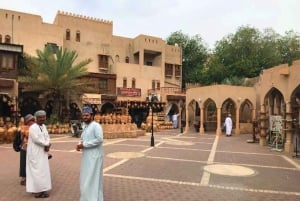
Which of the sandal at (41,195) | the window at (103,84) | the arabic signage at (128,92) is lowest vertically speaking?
the sandal at (41,195)

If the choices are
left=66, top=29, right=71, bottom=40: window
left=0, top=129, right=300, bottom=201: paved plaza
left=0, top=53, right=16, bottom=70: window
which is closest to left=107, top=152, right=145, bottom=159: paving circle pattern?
left=0, top=129, right=300, bottom=201: paved plaza

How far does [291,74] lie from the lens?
15633 mm

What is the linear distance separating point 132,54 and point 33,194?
113 feet

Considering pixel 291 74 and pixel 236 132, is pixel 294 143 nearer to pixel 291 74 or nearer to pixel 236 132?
pixel 291 74

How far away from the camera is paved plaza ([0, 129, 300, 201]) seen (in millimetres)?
7313

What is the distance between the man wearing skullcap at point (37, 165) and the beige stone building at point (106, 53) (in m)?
21.8

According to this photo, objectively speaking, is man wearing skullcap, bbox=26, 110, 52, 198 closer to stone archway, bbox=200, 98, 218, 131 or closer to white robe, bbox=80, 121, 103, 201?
white robe, bbox=80, 121, 103, 201

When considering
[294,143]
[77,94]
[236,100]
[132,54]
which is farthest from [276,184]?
[132,54]

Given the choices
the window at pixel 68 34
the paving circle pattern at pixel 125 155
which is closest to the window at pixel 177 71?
the window at pixel 68 34

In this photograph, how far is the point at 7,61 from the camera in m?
24.9

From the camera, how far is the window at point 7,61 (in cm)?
2469

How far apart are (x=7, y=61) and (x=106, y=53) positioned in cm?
1380

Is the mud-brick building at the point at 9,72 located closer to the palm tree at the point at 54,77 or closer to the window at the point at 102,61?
the palm tree at the point at 54,77

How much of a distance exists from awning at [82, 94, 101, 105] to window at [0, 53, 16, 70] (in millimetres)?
6667
